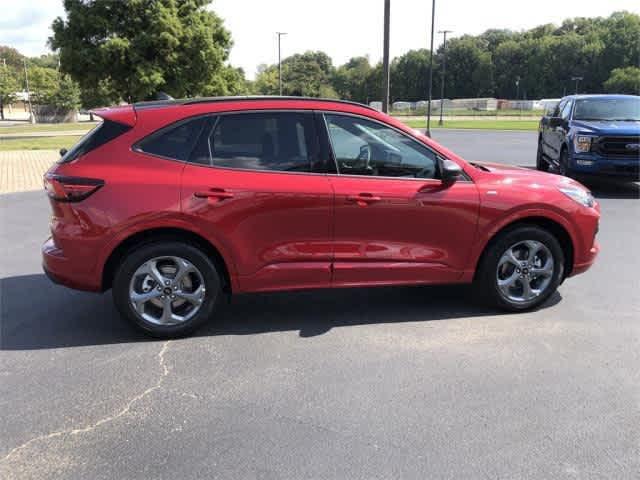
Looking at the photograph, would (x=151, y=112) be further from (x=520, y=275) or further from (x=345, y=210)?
(x=520, y=275)

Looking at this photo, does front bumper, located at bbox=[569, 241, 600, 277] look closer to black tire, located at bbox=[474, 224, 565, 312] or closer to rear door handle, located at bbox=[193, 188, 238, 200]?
black tire, located at bbox=[474, 224, 565, 312]

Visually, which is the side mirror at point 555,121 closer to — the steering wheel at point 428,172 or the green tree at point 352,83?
the steering wheel at point 428,172

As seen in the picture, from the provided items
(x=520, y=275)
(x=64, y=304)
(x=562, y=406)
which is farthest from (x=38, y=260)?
(x=562, y=406)

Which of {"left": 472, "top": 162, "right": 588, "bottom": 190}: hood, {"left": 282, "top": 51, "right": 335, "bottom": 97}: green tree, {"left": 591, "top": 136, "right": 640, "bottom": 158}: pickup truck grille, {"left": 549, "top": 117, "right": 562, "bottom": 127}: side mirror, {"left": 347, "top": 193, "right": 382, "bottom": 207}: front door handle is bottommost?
{"left": 591, "top": 136, "right": 640, "bottom": 158}: pickup truck grille

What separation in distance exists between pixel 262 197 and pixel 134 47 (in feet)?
85.8

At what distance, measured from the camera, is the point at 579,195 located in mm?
4891

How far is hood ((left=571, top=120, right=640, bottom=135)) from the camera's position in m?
10.5

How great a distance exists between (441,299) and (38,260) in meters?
4.54

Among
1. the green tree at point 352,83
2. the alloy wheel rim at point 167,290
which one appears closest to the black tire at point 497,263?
the alloy wheel rim at point 167,290

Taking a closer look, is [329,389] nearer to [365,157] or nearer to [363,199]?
[363,199]

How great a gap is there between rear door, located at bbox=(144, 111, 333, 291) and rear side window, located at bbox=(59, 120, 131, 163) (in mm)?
559

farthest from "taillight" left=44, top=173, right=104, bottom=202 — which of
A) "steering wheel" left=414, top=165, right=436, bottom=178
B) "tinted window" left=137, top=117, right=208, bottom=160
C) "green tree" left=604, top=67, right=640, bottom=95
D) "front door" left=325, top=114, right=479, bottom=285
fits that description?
"green tree" left=604, top=67, right=640, bottom=95

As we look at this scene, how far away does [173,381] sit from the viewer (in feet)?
12.0

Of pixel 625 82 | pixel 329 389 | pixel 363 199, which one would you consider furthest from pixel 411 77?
pixel 329 389
